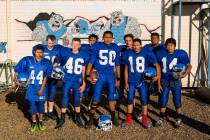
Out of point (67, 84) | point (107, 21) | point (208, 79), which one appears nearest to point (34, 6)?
point (107, 21)

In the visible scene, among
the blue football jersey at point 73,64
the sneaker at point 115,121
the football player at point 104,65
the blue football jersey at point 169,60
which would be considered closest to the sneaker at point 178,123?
the blue football jersey at point 169,60

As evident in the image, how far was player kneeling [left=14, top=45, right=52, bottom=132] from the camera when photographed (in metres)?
8.50

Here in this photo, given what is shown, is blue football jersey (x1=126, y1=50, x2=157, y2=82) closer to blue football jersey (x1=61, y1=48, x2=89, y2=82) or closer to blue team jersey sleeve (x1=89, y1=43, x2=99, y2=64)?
blue team jersey sleeve (x1=89, y1=43, x2=99, y2=64)

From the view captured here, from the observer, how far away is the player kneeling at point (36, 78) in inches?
335

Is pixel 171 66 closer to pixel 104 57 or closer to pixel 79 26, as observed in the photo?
pixel 104 57

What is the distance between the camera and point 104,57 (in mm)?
8789

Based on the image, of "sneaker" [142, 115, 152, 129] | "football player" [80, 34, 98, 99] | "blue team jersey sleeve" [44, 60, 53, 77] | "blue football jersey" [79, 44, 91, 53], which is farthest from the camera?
"football player" [80, 34, 98, 99]

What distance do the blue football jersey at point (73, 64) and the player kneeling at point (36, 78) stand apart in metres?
0.38

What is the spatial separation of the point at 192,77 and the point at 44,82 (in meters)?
6.72

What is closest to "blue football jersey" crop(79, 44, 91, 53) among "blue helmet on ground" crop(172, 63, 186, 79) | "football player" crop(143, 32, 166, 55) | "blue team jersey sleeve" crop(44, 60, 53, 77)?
"blue team jersey sleeve" crop(44, 60, 53, 77)

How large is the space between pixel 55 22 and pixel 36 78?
4936 mm

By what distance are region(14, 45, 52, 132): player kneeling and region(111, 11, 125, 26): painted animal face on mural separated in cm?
511

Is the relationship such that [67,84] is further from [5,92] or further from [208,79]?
[208,79]

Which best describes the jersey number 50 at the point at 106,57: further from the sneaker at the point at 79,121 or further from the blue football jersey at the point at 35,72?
the sneaker at the point at 79,121
